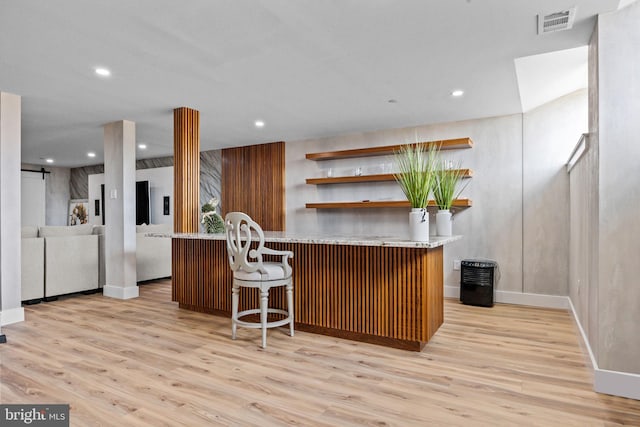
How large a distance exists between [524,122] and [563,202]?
3.48 feet

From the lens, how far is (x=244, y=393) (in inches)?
83.9

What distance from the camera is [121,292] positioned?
15.5ft

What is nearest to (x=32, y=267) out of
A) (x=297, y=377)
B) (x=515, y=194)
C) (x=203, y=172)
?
(x=203, y=172)

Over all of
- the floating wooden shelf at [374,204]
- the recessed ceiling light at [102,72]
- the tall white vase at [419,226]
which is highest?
the recessed ceiling light at [102,72]

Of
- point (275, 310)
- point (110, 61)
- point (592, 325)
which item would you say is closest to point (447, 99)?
point (592, 325)

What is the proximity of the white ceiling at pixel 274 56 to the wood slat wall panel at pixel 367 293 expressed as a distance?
1.57m

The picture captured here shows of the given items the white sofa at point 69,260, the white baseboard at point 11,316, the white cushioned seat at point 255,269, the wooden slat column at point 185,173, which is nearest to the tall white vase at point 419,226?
the white cushioned seat at point 255,269

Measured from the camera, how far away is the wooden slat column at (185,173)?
4.20 m

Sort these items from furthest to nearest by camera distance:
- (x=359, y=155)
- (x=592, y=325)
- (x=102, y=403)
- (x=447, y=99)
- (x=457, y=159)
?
(x=359, y=155)
(x=457, y=159)
(x=447, y=99)
(x=592, y=325)
(x=102, y=403)

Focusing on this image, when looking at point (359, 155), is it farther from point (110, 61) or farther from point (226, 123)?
point (110, 61)

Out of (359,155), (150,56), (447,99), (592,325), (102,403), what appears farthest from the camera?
(359,155)

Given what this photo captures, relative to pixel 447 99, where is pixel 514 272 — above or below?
below

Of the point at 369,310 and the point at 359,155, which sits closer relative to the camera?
the point at 369,310

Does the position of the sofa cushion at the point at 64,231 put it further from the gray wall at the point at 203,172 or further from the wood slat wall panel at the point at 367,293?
the wood slat wall panel at the point at 367,293
